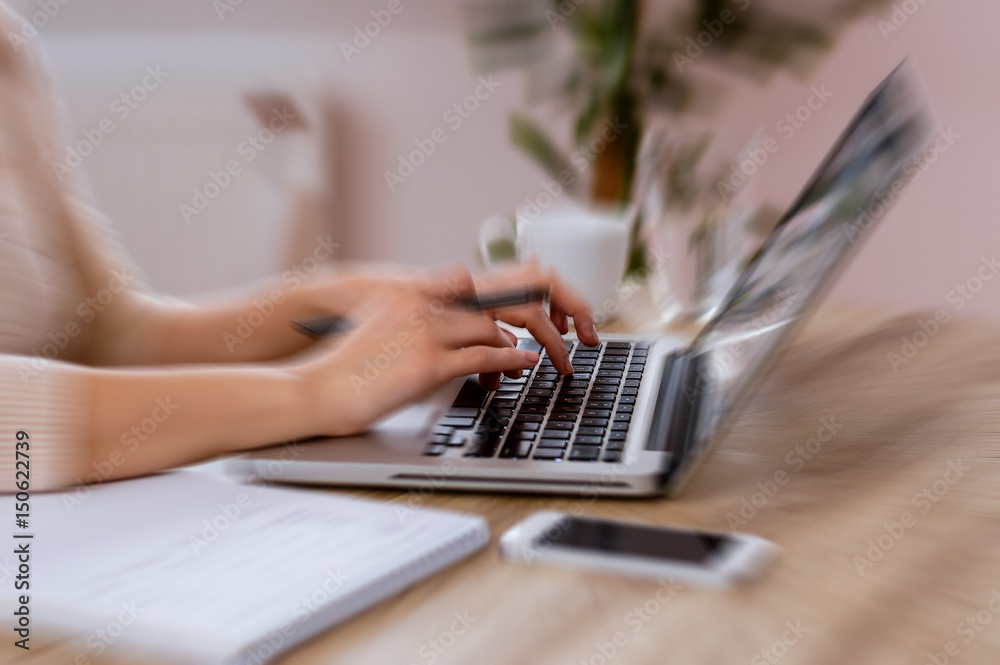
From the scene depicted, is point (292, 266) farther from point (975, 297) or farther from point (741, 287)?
point (741, 287)

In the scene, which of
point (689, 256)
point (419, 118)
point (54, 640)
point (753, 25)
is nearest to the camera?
point (54, 640)

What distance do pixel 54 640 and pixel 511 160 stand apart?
203 centimetres

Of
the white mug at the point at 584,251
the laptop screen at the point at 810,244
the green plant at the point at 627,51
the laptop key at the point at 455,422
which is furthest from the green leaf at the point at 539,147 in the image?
the laptop key at the point at 455,422

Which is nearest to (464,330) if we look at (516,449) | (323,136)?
(516,449)

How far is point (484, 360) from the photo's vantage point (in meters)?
0.70

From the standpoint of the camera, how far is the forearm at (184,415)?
1.96 ft

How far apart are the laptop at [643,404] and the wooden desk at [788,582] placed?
19 mm

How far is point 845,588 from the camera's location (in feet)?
1.41

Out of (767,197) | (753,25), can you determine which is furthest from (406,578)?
(767,197)

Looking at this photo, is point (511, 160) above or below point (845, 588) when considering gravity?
below

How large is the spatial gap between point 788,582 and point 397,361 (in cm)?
32

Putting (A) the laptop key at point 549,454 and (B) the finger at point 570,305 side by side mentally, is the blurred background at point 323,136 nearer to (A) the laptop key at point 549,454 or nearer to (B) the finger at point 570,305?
(B) the finger at point 570,305

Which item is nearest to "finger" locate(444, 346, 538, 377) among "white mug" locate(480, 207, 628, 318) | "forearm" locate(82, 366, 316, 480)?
"forearm" locate(82, 366, 316, 480)

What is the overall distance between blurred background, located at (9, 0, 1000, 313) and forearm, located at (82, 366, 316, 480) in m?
1.60
